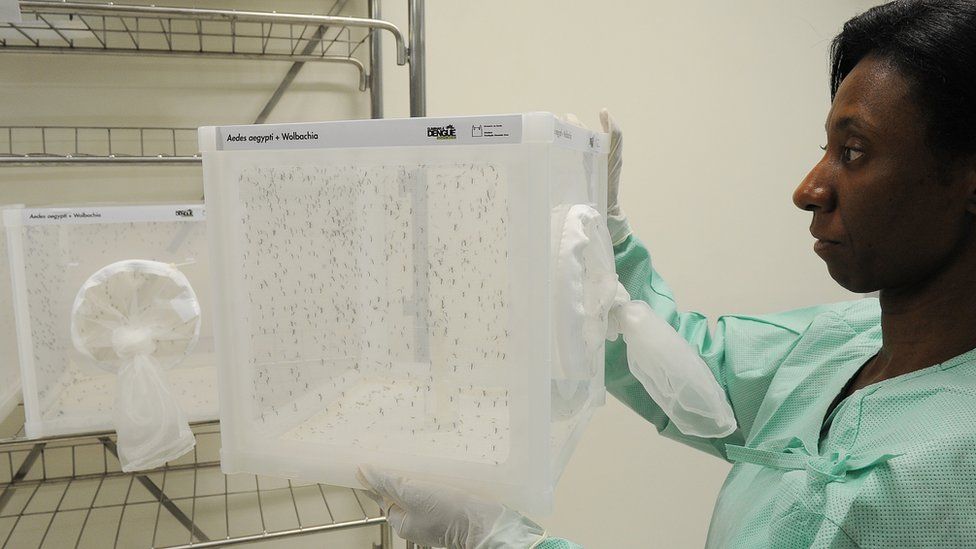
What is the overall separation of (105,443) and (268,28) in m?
0.84

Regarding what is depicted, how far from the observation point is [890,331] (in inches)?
30.8

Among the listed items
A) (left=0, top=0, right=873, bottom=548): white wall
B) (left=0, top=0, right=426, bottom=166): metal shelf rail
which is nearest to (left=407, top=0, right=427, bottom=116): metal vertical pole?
(left=0, top=0, right=426, bottom=166): metal shelf rail

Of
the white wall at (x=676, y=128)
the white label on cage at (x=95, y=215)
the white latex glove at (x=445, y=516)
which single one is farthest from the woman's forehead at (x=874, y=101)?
the white wall at (x=676, y=128)

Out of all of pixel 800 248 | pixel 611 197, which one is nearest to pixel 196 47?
pixel 611 197

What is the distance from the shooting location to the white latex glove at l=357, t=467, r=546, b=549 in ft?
2.25

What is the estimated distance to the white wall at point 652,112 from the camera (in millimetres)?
1414

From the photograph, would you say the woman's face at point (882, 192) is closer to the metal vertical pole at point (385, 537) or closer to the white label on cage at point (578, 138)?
the white label on cage at point (578, 138)

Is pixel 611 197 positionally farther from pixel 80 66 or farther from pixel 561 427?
pixel 80 66

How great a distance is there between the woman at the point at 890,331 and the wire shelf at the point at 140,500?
0.76 metres

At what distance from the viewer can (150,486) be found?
4.64ft

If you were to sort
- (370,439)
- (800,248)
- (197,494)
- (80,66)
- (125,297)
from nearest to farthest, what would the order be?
1. (370,439)
2. (125,297)
3. (80,66)
4. (197,494)
5. (800,248)

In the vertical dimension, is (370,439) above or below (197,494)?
above

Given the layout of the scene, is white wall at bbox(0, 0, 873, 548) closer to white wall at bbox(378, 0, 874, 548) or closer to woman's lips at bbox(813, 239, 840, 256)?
white wall at bbox(378, 0, 874, 548)

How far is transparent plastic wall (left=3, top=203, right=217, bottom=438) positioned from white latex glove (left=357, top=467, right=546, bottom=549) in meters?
0.51
